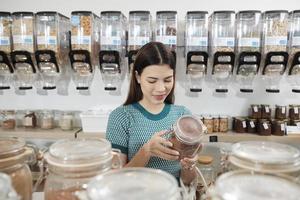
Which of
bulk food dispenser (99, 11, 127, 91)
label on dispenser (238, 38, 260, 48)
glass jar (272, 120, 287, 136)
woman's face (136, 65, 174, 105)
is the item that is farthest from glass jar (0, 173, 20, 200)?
glass jar (272, 120, 287, 136)

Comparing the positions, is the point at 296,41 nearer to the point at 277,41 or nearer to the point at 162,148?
the point at 277,41

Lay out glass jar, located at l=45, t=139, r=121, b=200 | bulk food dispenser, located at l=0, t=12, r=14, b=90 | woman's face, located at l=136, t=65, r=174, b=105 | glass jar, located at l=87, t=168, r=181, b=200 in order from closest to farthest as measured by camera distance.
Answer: glass jar, located at l=87, t=168, r=181, b=200 < glass jar, located at l=45, t=139, r=121, b=200 < woman's face, located at l=136, t=65, r=174, b=105 < bulk food dispenser, located at l=0, t=12, r=14, b=90

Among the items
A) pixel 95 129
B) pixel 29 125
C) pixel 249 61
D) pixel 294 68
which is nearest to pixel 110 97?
pixel 95 129

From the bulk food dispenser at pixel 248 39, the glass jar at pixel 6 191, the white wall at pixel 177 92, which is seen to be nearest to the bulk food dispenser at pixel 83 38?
the white wall at pixel 177 92

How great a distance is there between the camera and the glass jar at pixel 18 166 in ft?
2.03

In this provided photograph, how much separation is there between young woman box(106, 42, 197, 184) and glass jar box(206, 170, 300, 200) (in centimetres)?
60

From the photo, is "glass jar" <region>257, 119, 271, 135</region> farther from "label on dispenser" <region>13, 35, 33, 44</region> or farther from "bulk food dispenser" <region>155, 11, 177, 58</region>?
"label on dispenser" <region>13, 35, 33, 44</region>

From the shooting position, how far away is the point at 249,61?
1807 mm

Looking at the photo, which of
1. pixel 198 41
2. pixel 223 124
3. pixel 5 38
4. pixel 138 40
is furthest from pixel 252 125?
pixel 5 38

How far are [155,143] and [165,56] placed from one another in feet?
1.53

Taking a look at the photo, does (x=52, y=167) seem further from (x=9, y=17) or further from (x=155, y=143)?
(x=9, y=17)

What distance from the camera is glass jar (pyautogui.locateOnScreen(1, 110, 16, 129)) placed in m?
2.13

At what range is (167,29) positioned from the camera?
1858 millimetres

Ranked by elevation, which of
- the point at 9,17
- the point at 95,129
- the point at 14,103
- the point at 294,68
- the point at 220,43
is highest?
the point at 9,17
